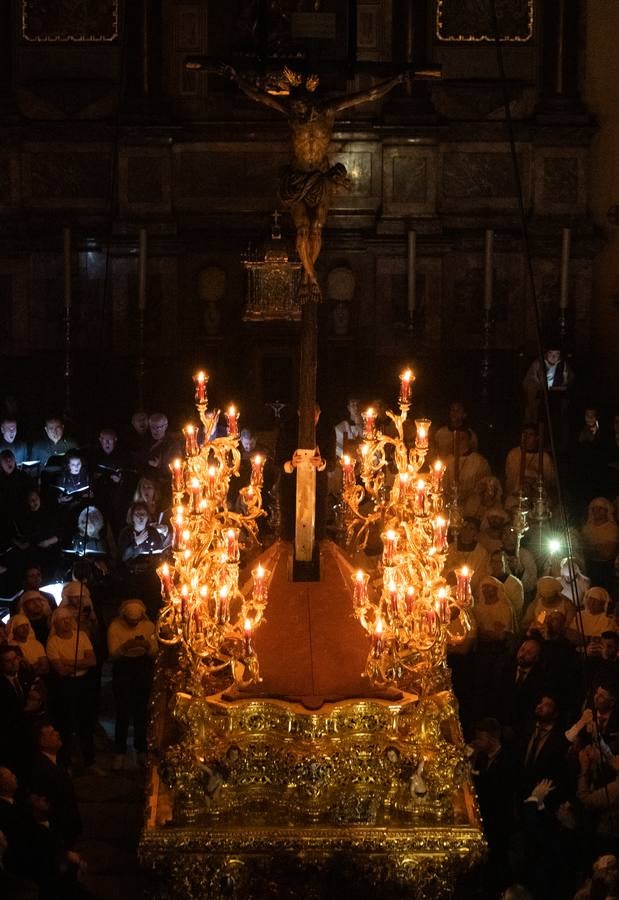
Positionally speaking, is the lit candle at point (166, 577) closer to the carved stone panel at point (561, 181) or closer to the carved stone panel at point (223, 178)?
the carved stone panel at point (223, 178)

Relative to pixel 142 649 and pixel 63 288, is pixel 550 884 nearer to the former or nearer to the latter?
pixel 142 649

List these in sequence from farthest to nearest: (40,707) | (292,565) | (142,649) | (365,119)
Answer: (365,119), (142,649), (40,707), (292,565)

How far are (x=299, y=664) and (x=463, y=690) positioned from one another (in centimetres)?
256

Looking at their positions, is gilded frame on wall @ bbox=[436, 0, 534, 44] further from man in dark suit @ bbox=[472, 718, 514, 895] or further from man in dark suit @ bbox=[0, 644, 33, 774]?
man in dark suit @ bbox=[472, 718, 514, 895]

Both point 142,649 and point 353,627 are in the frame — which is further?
point 142,649

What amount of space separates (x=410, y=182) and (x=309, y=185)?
876 cm

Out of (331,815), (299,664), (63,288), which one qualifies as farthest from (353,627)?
(63,288)

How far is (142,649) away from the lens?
10719mm

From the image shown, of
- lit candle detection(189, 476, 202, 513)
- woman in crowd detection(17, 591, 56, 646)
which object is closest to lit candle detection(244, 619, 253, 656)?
lit candle detection(189, 476, 202, 513)

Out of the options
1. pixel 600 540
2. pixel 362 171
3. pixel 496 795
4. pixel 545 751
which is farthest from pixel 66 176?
pixel 496 795

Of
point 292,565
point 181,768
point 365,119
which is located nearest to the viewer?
point 181,768

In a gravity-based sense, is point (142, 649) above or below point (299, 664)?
below

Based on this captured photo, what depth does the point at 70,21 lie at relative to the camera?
16.5m

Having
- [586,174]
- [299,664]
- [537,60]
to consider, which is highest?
[537,60]
